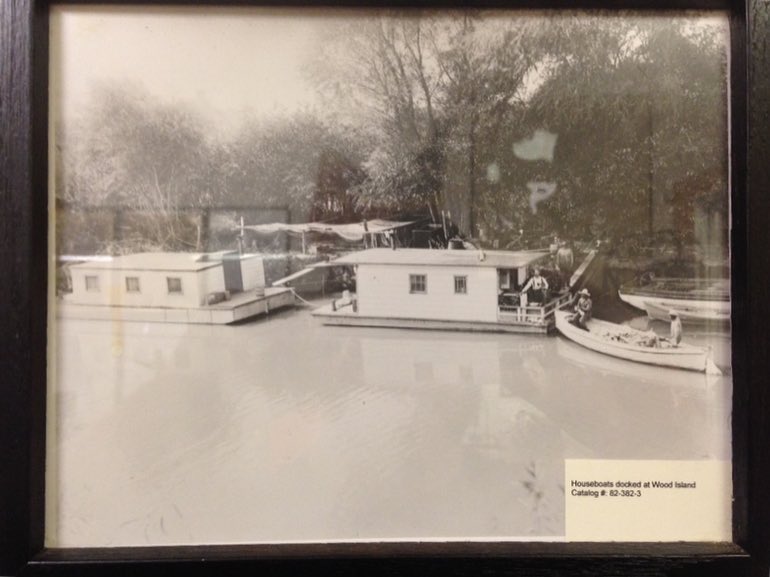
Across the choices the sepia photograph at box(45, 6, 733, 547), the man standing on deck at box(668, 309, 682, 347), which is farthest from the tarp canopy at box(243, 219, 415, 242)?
the man standing on deck at box(668, 309, 682, 347)

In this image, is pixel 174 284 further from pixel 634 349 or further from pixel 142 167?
pixel 634 349

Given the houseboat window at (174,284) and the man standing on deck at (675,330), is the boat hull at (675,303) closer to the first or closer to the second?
the man standing on deck at (675,330)

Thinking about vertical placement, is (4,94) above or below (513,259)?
above

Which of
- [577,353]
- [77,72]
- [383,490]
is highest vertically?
[77,72]

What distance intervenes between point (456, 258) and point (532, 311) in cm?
7

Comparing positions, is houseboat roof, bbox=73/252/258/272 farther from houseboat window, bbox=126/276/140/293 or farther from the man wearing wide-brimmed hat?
the man wearing wide-brimmed hat

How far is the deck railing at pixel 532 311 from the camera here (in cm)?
44

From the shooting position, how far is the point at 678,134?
0.44 m

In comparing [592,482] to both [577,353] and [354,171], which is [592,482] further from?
[354,171]

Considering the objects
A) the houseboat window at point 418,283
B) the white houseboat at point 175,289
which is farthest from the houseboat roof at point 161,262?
the houseboat window at point 418,283

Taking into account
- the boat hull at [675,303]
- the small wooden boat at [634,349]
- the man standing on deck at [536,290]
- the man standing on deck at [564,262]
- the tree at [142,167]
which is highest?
the tree at [142,167]

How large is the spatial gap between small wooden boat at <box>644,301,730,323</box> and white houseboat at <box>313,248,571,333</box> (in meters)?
0.07

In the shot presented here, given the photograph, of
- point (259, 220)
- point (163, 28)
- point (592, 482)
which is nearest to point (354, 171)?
point (259, 220)

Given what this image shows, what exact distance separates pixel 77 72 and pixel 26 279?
16 centimetres
